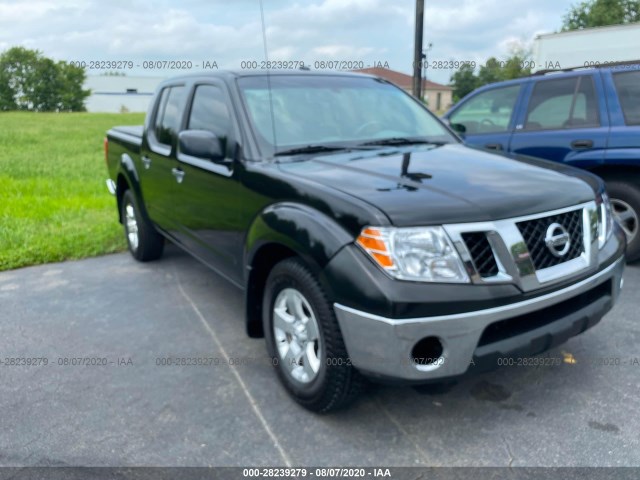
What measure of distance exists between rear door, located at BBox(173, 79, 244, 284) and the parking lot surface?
2.07 ft

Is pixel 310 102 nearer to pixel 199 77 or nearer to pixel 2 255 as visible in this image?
pixel 199 77

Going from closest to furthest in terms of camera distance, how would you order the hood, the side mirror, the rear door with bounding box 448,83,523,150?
the hood → the side mirror → the rear door with bounding box 448,83,523,150

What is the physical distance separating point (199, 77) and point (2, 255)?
329 cm

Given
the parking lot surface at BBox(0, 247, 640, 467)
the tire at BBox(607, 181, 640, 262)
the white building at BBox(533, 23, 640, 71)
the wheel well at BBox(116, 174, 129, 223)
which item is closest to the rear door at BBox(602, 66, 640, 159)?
the tire at BBox(607, 181, 640, 262)

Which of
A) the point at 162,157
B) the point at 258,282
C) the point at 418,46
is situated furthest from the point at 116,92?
the point at 258,282

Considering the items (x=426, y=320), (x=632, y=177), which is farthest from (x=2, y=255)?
(x=632, y=177)

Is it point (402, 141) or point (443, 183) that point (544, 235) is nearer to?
point (443, 183)

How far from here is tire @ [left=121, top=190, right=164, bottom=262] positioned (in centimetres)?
542

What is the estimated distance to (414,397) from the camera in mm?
3061

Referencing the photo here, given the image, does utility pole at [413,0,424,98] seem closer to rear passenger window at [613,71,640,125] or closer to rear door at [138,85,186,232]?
rear passenger window at [613,71,640,125]

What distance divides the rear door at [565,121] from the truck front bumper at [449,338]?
291cm

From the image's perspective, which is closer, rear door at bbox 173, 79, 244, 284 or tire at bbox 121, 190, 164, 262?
rear door at bbox 173, 79, 244, 284

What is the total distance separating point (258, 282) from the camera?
3277mm

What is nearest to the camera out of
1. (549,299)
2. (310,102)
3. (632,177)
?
(549,299)
